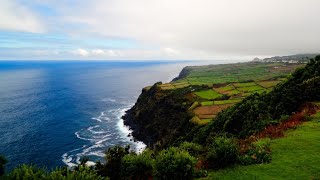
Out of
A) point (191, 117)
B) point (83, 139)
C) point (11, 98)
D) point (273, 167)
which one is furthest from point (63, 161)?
point (11, 98)

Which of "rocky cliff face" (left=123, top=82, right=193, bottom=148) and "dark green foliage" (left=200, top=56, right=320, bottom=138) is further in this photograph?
"rocky cliff face" (left=123, top=82, right=193, bottom=148)

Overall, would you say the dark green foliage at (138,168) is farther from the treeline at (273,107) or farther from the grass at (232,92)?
the grass at (232,92)

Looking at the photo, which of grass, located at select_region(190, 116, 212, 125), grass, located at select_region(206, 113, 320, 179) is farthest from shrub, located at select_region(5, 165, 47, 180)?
grass, located at select_region(190, 116, 212, 125)

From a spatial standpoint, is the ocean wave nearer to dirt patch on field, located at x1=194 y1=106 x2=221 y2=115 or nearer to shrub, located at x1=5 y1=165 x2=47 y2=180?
dirt patch on field, located at x1=194 y1=106 x2=221 y2=115

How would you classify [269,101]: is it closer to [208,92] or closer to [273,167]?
[273,167]

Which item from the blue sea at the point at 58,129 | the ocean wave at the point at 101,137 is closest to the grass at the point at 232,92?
the ocean wave at the point at 101,137
